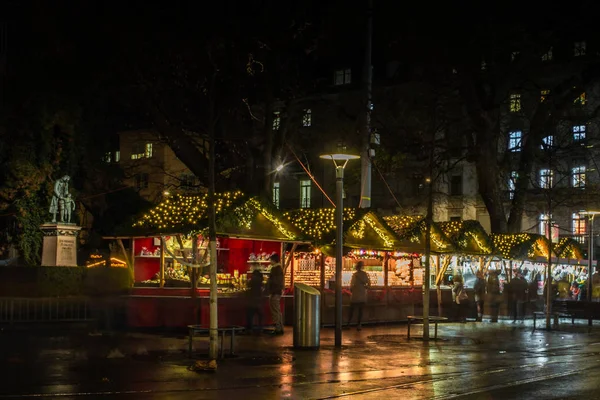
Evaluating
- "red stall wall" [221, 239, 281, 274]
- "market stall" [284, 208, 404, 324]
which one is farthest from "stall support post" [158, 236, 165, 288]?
"red stall wall" [221, 239, 281, 274]

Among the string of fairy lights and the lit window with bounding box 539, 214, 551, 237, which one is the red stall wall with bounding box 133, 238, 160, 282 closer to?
the string of fairy lights

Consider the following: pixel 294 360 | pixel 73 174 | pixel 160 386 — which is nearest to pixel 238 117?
pixel 73 174

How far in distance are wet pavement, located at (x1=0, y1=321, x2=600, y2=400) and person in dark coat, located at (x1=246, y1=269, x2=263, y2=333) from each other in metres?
1.26

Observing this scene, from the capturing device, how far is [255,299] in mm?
22875

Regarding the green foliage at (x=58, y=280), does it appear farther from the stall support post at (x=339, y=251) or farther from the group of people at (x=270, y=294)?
the stall support post at (x=339, y=251)

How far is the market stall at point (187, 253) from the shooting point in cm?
2230

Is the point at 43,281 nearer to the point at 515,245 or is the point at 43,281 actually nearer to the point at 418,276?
the point at 418,276

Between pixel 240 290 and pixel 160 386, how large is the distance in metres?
10.8

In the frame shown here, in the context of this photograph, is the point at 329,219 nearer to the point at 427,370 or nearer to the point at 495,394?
the point at 427,370

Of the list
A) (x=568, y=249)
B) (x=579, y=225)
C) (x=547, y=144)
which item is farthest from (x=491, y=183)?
(x=579, y=225)

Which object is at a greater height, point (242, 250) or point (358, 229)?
point (358, 229)

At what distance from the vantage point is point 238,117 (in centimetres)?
3459

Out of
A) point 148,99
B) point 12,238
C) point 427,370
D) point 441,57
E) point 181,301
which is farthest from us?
point 12,238

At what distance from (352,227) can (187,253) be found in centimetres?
559
